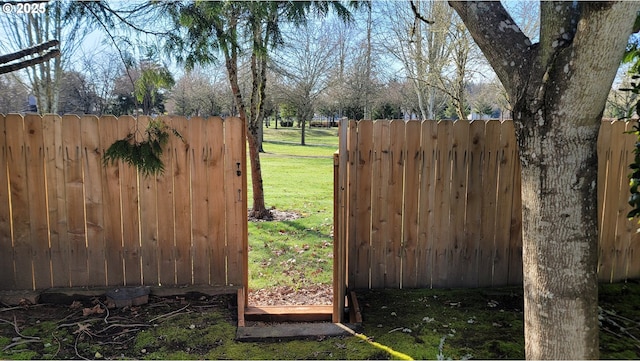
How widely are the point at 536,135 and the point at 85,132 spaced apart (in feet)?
11.6

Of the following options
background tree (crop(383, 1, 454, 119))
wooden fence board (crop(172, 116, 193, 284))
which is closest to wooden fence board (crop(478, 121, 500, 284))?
wooden fence board (crop(172, 116, 193, 284))

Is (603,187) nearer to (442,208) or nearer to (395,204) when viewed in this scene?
(442,208)

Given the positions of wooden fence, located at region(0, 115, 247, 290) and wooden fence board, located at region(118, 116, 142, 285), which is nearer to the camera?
wooden fence, located at region(0, 115, 247, 290)

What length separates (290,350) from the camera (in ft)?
9.77

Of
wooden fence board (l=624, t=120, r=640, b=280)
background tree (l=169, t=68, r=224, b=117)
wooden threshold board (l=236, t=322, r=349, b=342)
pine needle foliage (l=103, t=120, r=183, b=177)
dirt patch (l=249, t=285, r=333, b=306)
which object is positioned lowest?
dirt patch (l=249, t=285, r=333, b=306)

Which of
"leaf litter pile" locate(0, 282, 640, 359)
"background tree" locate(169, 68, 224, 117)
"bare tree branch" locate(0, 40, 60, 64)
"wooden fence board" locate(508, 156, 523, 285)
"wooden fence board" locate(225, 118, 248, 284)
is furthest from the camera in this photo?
"background tree" locate(169, 68, 224, 117)

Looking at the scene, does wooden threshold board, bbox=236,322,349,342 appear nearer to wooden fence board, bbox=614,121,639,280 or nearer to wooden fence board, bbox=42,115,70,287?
wooden fence board, bbox=42,115,70,287

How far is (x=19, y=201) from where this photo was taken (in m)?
3.65

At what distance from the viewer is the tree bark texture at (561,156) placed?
1780 millimetres

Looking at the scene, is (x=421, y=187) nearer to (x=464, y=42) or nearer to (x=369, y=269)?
(x=369, y=269)

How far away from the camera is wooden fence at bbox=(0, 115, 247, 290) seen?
3.63m

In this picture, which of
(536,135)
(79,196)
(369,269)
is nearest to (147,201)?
(79,196)

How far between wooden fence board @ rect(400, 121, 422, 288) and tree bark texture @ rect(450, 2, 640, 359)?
5.58 feet

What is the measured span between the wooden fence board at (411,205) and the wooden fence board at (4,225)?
3.57 metres
